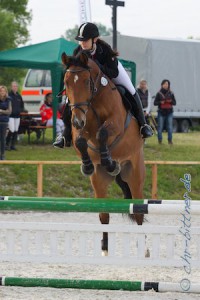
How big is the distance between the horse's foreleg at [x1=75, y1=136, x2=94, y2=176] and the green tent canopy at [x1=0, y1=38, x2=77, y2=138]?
32.2 feet

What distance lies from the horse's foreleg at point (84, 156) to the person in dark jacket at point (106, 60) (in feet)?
2.02

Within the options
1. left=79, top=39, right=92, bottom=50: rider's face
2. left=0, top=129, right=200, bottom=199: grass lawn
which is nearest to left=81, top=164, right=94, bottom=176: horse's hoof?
left=79, top=39, right=92, bottom=50: rider's face

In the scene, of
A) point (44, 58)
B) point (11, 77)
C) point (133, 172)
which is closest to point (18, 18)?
point (11, 77)

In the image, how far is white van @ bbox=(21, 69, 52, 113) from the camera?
24.2 meters

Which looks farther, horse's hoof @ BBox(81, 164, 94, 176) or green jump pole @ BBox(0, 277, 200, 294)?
horse's hoof @ BBox(81, 164, 94, 176)

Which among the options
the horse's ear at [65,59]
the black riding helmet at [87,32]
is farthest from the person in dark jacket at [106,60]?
the horse's ear at [65,59]

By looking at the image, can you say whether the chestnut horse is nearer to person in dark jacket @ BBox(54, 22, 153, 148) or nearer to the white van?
person in dark jacket @ BBox(54, 22, 153, 148)

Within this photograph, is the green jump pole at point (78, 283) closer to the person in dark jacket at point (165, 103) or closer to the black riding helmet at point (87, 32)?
the black riding helmet at point (87, 32)

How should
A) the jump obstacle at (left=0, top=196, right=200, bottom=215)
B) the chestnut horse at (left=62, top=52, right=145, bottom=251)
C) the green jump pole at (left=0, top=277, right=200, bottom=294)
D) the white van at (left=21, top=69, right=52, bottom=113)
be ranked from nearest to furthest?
→ the jump obstacle at (left=0, top=196, right=200, bottom=215), the green jump pole at (left=0, top=277, right=200, bottom=294), the chestnut horse at (left=62, top=52, right=145, bottom=251), the white van at (left=21, top=69, right=52, bottom=113)

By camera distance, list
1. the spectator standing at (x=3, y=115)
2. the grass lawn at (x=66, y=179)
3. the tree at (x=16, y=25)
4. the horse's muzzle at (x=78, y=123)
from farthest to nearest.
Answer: the tree at (x=16, y=25) < the spectator standing at (x=3, y=115) < the grass lawn at (x=66, y=179) < the horse's muzzle at (x=78, y=123)

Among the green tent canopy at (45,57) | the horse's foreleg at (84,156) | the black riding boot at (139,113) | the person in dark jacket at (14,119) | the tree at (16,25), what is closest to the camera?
the horse's foreleg at (84,156)

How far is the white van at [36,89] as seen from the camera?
24.2m

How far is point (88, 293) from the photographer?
22.4ft

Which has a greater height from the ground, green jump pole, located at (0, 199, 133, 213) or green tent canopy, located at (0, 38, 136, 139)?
green jump pole, located at (0, 199, 133, 213)
